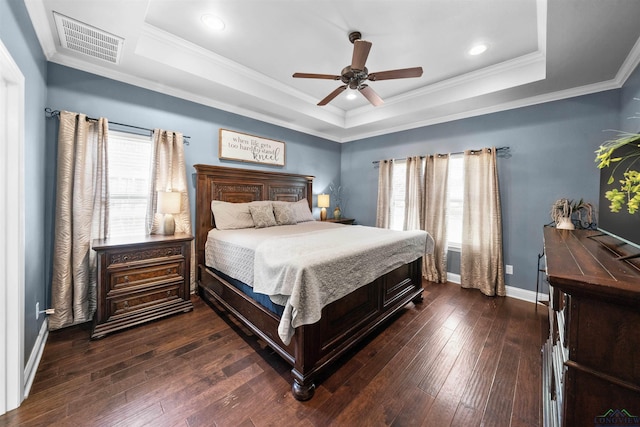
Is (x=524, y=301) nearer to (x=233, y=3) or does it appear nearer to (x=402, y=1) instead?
(x=402, y=1)

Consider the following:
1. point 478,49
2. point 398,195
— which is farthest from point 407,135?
point 478,49

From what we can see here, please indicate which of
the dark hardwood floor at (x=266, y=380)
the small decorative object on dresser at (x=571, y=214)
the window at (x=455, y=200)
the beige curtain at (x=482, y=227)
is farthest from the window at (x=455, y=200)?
the dark hardwood floor at (x=266, y=380)

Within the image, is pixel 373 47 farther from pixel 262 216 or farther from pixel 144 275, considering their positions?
pixel 144 275

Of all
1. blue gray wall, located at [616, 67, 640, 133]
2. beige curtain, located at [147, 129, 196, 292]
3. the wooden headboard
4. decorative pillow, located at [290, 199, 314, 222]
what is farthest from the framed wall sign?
blue gray wall, located at [616, 67, 640, 133]

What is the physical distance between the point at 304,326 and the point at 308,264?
1.37ft

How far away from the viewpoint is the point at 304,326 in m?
1.61

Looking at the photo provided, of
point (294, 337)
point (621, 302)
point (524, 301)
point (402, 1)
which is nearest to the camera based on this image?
point (621, 302)

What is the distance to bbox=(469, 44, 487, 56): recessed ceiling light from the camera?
256 centimetres

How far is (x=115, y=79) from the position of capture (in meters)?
2.67

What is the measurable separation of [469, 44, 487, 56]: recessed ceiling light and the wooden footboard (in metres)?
2.48

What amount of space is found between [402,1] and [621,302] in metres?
2.43

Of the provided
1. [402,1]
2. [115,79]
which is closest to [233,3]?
[402,1]

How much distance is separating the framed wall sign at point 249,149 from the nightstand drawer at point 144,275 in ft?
5.49

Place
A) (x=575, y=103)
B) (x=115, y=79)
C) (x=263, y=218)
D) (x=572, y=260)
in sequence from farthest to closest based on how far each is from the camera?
(x=263, y=218) < (x=575, y=103) < (x=115, y=79) < (x=572, y=260)
